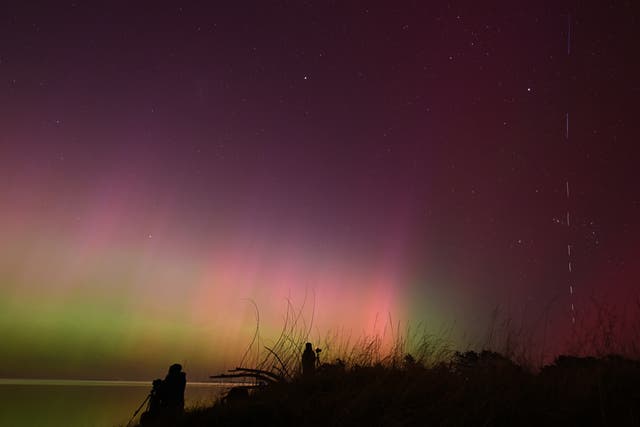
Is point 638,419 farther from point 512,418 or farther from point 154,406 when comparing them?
point 154,406

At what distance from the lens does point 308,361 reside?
10375 millimetres

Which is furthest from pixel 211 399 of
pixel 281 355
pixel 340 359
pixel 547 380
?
pixel 547 380

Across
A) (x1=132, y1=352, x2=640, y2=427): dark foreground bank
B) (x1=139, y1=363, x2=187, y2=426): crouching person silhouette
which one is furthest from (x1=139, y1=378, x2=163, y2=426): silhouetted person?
(x1=132, y1=352, x2=640, y2=427): dark foreground bank

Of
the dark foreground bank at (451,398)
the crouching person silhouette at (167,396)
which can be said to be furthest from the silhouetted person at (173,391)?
the dark foreground bank at (451,398)

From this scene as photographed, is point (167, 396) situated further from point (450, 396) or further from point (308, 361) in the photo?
point (450, 396)

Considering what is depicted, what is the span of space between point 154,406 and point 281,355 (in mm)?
3434

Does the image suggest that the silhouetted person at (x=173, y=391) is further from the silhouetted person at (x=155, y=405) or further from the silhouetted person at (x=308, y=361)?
the silhouetted person at (x=308, y=361)

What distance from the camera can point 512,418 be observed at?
5.88 m

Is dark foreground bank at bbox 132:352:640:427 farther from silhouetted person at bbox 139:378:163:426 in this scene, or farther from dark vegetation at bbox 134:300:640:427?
silhouetted person at bbox 139:378:163:426

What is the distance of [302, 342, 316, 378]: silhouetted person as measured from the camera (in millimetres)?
9102

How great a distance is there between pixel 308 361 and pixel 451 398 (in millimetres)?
4449

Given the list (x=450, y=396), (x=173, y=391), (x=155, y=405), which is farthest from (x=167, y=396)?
(x=450, y=396)

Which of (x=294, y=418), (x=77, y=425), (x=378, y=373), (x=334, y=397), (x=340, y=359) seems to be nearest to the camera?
(x=294, y=418)

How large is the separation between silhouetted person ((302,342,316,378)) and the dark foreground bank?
18.8 inches
